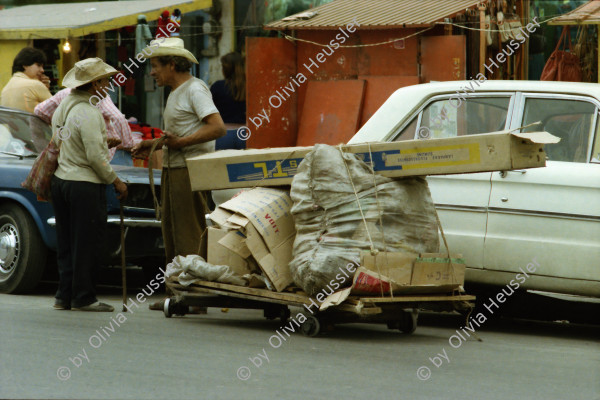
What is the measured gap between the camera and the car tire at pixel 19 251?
352 inches

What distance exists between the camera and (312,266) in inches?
267

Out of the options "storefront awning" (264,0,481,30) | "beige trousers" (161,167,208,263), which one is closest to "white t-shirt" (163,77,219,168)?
"beige trousers" (161,167,208,263)

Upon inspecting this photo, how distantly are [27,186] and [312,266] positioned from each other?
266 centimetres

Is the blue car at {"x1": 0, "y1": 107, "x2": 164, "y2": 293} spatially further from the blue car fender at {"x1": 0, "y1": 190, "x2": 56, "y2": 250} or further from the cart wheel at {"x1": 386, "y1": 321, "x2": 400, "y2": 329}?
the cart wheel at {"x1": 386, "y1": 321, "x2": 400, "y2": 329}

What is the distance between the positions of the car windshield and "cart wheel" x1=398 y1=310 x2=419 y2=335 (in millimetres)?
4072

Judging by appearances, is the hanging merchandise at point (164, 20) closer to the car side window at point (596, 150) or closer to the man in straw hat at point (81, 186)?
the man in straw hat at point (81, 186)

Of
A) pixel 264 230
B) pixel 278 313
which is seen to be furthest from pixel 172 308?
pixel 264 230

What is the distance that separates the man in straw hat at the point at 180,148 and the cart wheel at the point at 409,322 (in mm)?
1771

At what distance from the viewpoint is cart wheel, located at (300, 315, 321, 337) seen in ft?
22.7

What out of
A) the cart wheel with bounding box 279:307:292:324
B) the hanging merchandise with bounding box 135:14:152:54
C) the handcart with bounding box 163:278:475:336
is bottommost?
the cart wheel with bounding box 279:307:292:324

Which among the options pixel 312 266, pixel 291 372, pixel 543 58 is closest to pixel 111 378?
pixel 291 372

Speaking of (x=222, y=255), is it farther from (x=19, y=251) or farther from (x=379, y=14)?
(x=379, y=14)

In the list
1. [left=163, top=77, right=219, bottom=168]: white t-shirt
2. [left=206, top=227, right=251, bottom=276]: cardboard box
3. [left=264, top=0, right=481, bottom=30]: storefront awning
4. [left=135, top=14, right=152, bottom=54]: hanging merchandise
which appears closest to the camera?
[left=206, top=227, right=251, bottom=276]: cardboard box

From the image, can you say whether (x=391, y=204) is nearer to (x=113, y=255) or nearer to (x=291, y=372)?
(x=291, y=372)
